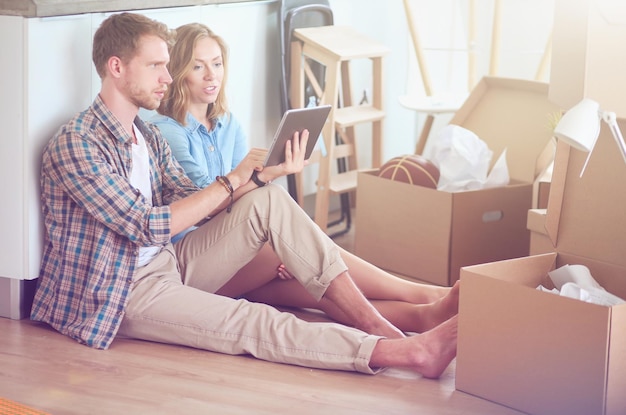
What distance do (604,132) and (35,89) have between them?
149 centimetres

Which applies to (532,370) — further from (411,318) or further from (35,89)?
(35,89)

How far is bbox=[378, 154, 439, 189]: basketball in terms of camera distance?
11.4 feet

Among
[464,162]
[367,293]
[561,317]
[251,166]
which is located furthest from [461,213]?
[561,317]

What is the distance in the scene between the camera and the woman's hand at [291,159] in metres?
2.70

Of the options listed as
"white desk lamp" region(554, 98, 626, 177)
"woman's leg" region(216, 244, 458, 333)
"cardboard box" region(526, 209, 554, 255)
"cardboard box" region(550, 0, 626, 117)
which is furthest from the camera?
"cardboard box" region(526, 209, 554, 255)

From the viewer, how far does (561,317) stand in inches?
84.4

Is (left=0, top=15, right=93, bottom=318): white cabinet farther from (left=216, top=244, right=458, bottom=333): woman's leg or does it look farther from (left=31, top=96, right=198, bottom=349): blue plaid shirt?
(left=216, top=244, right=458, bottom=333): woman's leg

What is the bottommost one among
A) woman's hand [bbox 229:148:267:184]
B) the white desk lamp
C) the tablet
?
woman's hand [bbox 229:148:267:184]

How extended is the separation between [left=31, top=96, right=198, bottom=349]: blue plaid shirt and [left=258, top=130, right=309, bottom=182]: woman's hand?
311 millimetres

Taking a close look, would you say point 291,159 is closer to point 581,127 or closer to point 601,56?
point 601,56

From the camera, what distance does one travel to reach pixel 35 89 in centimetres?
271

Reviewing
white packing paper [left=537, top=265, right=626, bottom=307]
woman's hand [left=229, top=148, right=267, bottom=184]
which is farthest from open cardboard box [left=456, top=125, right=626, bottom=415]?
woman's hand [left=229, top=148, right=267, bottom=184]

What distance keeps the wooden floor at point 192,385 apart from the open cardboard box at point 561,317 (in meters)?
0.10

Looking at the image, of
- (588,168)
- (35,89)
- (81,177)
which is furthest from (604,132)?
(35,89)
